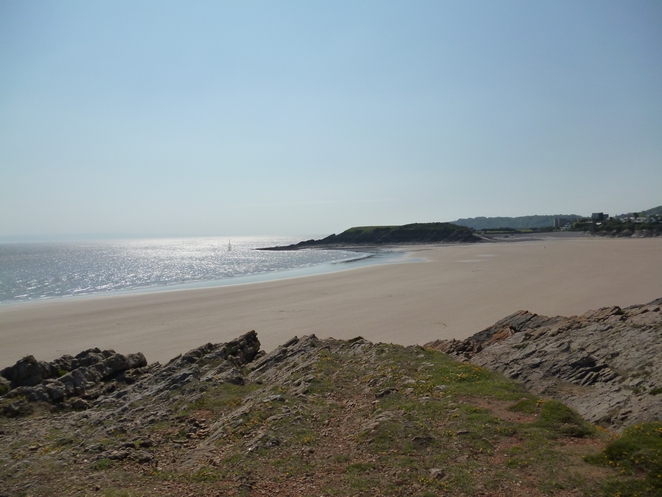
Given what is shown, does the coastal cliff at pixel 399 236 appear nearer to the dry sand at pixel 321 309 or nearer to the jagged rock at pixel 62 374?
the dry sand at pixel 321 309

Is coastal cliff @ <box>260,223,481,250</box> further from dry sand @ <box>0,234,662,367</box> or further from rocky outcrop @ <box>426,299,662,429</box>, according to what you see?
rocky outcrop @ <box>426,299,662,429</box>

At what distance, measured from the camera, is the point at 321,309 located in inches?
1384

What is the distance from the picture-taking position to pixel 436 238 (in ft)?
486

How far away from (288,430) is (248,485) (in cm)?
223

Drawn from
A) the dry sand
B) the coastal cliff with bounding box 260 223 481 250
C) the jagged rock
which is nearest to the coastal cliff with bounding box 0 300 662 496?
the jagged rock

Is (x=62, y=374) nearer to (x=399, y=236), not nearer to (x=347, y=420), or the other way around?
(x=347, y=420)

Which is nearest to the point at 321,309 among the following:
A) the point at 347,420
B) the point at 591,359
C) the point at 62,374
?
the point at 62,374

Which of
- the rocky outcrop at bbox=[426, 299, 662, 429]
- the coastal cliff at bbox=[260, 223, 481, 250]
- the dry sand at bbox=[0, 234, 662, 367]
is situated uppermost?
the coastal cliff at bbox=[260, 223, 481, 250]

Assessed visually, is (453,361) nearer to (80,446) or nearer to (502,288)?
(80,446)

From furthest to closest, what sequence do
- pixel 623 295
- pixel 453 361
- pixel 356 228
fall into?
pixel 356 228 < pixel 623 295 < pixel 453 361

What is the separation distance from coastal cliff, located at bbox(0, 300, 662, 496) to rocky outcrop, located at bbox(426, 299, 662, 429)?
0.21ft

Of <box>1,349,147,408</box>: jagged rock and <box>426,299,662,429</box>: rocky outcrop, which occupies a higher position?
<box>426,299,662,429</box>: rocky outcrop

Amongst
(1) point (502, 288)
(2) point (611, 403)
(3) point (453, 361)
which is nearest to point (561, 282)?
(1) point (502, 288)

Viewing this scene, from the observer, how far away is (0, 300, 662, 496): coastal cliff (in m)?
8.57
